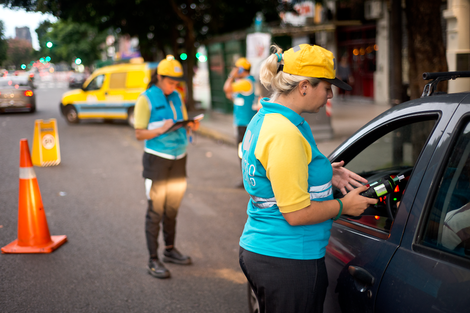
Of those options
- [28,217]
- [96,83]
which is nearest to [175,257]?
[28,217]

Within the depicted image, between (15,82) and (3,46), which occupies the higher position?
(15,82)

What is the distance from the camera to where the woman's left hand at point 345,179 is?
221cm

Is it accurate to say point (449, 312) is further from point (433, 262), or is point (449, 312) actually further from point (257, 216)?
point (257, 216)

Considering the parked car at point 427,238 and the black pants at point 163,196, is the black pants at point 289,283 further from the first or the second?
the black pants at point 163,196

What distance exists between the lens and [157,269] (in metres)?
4.29

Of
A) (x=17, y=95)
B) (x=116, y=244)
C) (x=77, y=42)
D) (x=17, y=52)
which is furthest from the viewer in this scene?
(x=77, y=42)

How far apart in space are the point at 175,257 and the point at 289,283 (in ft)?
9.27

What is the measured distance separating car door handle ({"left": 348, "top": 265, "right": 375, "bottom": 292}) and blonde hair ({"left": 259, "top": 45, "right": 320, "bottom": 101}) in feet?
2.73

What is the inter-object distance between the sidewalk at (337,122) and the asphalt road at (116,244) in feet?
8.03

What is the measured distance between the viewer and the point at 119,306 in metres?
3.76

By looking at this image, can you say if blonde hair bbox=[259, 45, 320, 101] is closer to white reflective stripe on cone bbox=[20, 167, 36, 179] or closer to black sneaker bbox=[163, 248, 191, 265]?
black sneaker bbox=[163, 248, 191, 265]

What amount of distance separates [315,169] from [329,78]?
1.23 feet

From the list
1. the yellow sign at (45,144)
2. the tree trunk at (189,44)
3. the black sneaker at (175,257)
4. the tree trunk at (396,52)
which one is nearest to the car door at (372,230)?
the black sneaker at (175,257)

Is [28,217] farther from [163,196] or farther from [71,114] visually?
[71,114]
